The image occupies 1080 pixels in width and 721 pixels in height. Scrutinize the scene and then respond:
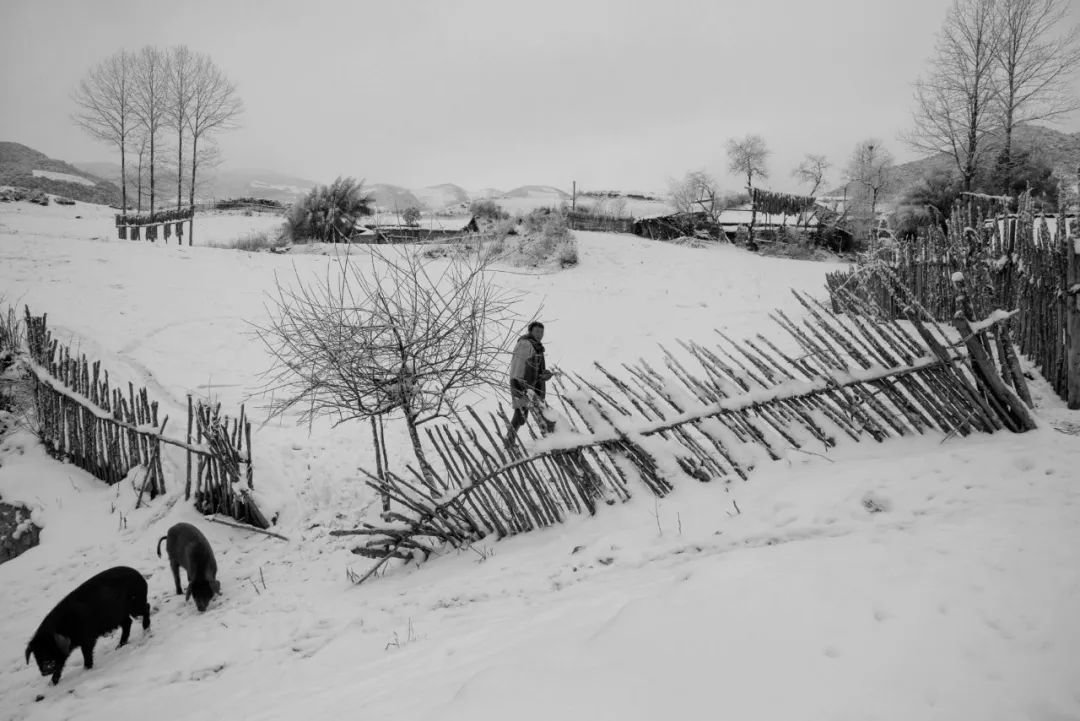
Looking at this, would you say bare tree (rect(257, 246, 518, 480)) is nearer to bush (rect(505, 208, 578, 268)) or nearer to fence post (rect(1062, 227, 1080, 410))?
fence post (rect(1062, 227, 1080, 410))

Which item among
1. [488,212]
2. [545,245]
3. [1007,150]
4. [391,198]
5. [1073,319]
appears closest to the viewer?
[1073,319]

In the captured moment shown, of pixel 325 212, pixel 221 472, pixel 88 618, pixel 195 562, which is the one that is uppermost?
pixel 325 212

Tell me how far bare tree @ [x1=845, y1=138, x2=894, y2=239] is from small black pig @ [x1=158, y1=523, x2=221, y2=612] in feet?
83.0

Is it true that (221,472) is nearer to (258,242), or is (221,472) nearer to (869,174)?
(258,242)

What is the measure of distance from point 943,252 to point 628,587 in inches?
250

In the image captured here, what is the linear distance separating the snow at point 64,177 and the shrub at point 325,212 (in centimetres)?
1625

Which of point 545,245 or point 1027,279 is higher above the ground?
point 545,245

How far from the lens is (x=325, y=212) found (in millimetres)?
18969

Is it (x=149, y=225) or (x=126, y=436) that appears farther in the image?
(x=149, y=225)

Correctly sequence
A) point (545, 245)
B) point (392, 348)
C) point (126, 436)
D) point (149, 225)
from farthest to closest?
point (149, 225), point (545, 245), point (126, 436), point (392, 348)

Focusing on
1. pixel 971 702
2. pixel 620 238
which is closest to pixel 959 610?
pixel 971 702

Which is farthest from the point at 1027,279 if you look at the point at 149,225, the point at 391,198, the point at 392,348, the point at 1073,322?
the point at 391,198

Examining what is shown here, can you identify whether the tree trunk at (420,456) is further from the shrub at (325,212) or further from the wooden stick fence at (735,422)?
the shrub at (325,212)

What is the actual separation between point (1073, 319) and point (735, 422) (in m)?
2.36
